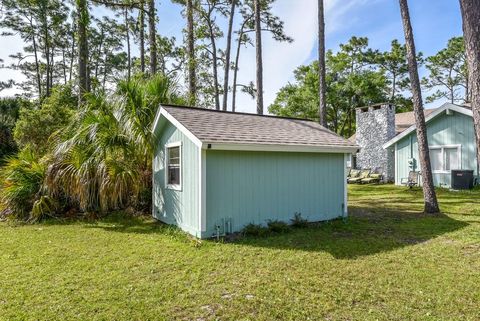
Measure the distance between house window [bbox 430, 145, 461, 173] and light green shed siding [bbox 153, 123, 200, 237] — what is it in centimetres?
1318

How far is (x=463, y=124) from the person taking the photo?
13789mm

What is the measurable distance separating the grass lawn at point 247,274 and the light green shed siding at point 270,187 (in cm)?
63

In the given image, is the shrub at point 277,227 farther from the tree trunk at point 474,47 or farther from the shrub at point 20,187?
the shrub at point 20,187

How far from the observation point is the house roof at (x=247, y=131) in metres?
6.40

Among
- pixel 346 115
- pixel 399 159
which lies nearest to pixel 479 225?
pixel 399 159

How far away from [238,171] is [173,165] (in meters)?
1.95

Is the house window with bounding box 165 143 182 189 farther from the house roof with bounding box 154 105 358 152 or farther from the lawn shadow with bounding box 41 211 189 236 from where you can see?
the lawn shadow with bounding box 41 211 189 236

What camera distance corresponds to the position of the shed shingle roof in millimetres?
6582

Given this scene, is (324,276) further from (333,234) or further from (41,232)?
(41,232)

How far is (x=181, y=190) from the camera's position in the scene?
7.09 meters

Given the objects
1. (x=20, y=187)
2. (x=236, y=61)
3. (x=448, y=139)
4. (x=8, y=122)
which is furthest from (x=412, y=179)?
(x=8, y=122)

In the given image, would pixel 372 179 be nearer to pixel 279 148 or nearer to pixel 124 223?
pixel 279 148

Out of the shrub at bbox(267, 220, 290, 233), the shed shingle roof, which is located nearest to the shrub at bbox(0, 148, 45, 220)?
the shed shingle roof

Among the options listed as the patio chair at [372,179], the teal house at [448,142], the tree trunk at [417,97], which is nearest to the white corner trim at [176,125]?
the tree trunk at [417,97]
